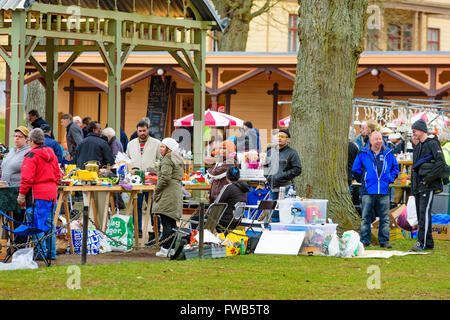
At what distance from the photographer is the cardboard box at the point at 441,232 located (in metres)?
14.6

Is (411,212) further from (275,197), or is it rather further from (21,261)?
(21,261)

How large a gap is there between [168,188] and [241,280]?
2587 millimetres

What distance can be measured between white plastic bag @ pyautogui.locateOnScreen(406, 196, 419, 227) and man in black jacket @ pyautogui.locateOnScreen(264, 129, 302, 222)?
2.04m

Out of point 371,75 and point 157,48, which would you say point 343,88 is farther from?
point 371,75

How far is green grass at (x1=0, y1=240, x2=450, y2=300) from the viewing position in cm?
820

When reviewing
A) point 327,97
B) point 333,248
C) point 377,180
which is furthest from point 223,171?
point 327,97

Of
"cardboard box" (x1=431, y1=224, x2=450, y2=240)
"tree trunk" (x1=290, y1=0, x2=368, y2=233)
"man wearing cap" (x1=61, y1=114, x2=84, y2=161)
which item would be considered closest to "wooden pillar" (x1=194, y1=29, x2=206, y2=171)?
"man wearing cap" (x1=61, y1=114, x2=84, y2=161)

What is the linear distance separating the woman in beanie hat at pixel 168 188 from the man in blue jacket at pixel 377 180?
3122 millimetres

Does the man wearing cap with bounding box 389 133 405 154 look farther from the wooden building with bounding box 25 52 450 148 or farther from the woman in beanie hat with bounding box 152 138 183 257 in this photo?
the woman in beanie hat with bounding box 152 138 183 257

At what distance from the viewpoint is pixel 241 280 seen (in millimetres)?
9203

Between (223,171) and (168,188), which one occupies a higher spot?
(223,171)

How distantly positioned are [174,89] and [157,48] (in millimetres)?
12099

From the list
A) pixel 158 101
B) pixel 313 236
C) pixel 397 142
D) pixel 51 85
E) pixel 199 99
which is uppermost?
pixel 158 101

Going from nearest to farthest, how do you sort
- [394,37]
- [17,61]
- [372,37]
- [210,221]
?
[210,221] < [17,61] < [372,37] < [394,37]
